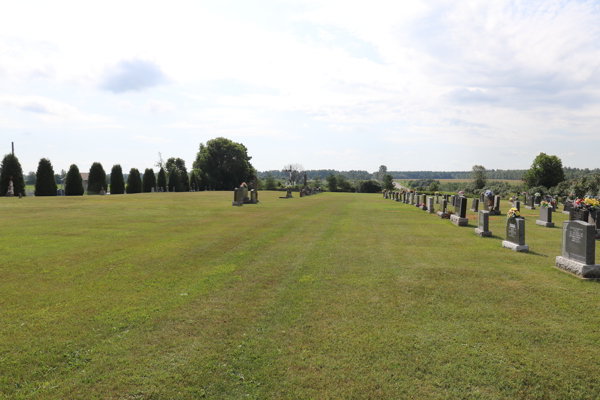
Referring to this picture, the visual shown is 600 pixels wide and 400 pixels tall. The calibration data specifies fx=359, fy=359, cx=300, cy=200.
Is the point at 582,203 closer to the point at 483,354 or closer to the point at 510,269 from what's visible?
the point at 510,269

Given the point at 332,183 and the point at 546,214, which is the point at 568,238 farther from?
the point at 332,183

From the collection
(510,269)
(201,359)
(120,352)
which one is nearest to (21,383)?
(120,352)

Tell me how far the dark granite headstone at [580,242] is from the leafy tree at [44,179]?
155 ft

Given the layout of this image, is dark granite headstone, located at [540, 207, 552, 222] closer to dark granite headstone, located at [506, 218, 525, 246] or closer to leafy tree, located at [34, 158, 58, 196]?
dark granite headstone, located at [506, 218, 525, 246]

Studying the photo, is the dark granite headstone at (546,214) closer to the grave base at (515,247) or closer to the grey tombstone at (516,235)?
the grey tombstone at (516,235)

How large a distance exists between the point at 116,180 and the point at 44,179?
10794 millimetres

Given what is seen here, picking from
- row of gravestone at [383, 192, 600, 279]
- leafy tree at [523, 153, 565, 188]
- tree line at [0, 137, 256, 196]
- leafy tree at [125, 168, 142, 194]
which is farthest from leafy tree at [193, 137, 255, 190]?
row of gravestone at [383, 192, 600, 279]

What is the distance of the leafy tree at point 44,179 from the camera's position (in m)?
39.9

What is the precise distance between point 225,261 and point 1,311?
4574mm

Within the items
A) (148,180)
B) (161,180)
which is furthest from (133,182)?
(161,180)

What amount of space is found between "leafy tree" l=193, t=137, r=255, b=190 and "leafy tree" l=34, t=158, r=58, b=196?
38475 mm

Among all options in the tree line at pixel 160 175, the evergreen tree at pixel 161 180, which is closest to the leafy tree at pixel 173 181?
the tree line at pixel 160 175

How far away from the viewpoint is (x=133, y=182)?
54688 mm

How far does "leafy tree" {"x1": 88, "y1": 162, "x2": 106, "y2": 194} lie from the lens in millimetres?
47844
